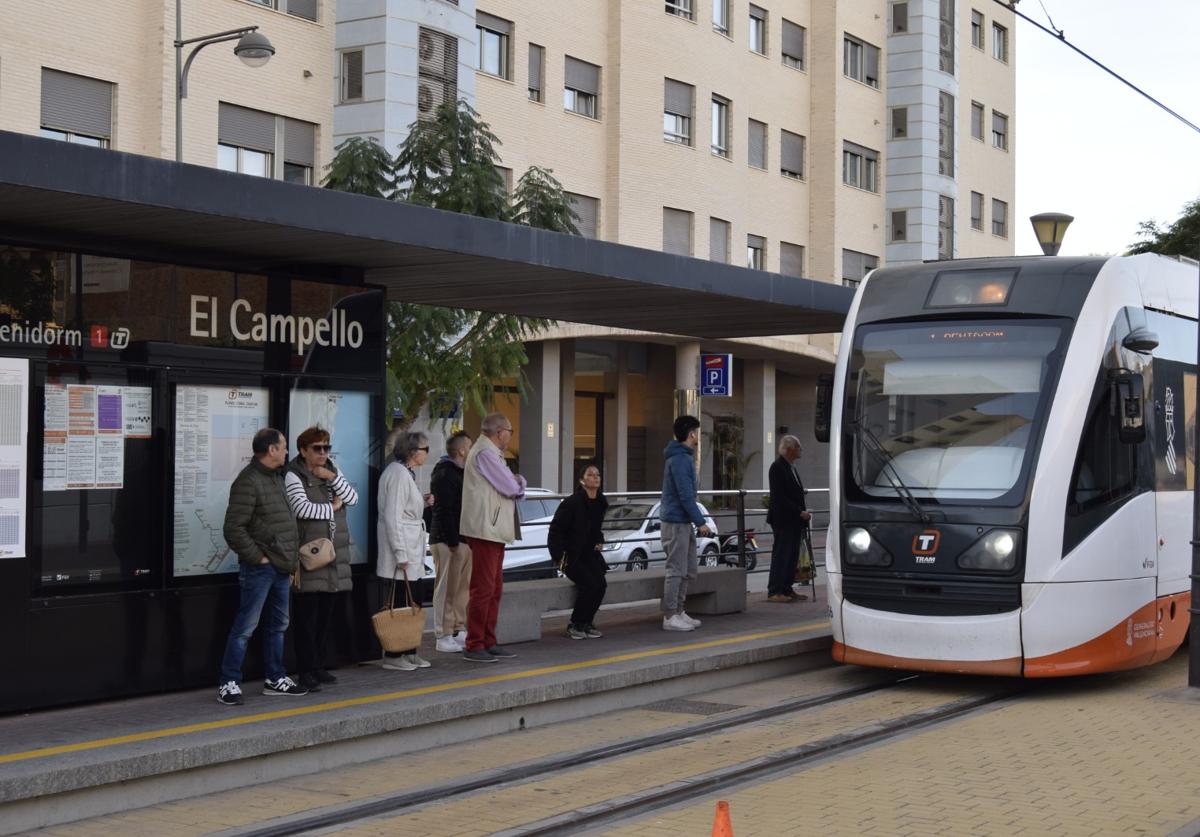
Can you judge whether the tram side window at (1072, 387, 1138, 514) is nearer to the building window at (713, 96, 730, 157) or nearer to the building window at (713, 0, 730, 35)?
the building window at (713, 96, 730, 157)

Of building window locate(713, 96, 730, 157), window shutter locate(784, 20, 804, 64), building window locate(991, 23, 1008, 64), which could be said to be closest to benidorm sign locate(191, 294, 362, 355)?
building window locate(713, 96, 730, 157)

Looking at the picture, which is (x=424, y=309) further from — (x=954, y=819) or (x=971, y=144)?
(x=971, y=144)

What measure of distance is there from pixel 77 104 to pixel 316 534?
54.5ft

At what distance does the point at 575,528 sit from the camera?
12773 mm

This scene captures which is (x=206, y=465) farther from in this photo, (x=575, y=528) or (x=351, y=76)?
(x=351, y=76)

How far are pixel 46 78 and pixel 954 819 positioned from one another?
20.5 m

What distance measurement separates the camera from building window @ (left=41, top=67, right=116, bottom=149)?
24.2 metres

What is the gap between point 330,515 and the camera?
1025 cm

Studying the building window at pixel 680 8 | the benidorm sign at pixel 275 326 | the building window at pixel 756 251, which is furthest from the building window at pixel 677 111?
the benidorm sign at pixel 275 326

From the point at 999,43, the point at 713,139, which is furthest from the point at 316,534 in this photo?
the point at 999,43

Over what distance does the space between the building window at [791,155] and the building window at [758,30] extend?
226cm

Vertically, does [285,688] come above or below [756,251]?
below

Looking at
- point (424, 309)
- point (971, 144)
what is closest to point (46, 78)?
point (424, 309)

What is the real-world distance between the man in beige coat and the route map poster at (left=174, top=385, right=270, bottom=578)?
1.78 metres
